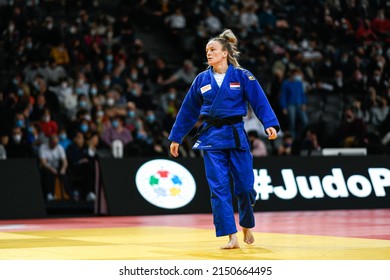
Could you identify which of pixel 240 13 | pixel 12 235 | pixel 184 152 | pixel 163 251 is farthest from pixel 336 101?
pixel 163 251

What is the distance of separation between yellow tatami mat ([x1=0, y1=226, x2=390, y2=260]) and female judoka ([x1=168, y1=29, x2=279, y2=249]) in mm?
366

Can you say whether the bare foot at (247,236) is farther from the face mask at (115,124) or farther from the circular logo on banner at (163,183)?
the face mask at (115,124)

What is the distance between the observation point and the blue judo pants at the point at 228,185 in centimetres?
898

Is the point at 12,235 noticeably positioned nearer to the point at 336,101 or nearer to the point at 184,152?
the point at 184,152

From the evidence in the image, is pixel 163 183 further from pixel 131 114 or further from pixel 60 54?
pixel 60 54

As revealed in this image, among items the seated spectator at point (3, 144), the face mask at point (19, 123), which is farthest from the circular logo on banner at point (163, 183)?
the face mask at point (19, 123)

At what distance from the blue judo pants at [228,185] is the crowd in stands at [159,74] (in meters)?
9.77

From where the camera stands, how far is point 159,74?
24.8 metres

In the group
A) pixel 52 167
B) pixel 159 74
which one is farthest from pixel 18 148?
pixel 159 74

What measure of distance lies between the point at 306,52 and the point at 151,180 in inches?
461

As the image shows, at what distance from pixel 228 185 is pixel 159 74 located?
16.0 m

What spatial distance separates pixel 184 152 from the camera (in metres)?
20.7
